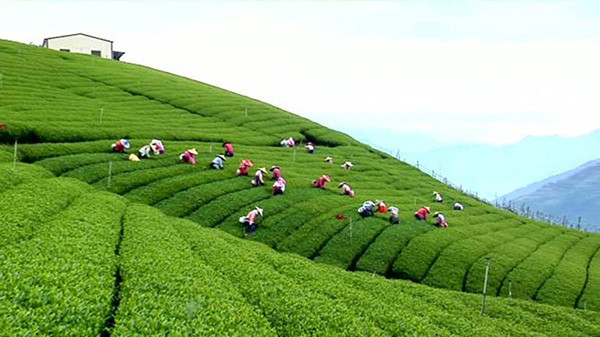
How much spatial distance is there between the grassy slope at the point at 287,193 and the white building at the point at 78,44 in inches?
1579

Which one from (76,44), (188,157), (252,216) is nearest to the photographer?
(252,216)

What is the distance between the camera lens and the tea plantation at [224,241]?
582 inches

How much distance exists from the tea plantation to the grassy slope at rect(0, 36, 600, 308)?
0.17 m

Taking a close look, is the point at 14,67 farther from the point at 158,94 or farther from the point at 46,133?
the point at 46,133

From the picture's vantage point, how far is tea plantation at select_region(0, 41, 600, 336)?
14781 millimetres

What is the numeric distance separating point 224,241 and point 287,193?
54.1ft

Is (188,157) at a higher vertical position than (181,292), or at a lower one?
higher

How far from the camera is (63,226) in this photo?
2166cm

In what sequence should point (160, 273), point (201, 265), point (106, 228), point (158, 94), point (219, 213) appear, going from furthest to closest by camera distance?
point (158, 94) → point (219, 213) → point (106, 228) → point (201, 265) → point (160, 273)

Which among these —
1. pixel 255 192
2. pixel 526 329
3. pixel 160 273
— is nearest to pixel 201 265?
pixel 160 273

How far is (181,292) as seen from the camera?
51.3 ft

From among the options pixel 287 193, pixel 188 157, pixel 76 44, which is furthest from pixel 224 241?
pixel 76 44

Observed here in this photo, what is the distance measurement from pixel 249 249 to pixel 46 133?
29910mm

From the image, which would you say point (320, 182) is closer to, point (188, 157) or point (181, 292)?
point (188, 157)
